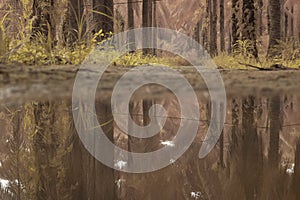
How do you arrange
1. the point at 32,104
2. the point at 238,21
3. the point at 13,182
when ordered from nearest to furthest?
the point at 13,182 → the point at 32,104 → the point at 238,21

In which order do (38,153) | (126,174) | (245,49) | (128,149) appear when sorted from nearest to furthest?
(126,174), (38,153), (128,149), (245,49)

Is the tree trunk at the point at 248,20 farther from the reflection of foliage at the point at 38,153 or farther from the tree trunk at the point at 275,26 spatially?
the reflection of foliage at the point at 38,153

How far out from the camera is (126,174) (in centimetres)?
222

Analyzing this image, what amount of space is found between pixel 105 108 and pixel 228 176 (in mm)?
1555

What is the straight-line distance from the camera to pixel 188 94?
3615 millimetres

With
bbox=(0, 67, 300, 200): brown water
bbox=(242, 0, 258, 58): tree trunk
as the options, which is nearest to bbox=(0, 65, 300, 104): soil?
bbox=(0, 67, 300, 200): brown water

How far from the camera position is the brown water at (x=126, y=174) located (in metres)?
1.96

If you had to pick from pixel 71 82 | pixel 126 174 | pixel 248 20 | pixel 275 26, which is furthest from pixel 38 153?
pixel 248 20

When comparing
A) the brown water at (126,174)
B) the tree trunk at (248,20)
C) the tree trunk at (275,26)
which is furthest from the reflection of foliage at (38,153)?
the tree trunk at (248,20)

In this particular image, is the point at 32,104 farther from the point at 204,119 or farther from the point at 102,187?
the point at 204,119

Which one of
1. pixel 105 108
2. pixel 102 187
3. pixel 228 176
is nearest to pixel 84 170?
pixel 102 187

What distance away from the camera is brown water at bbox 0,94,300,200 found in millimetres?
1964

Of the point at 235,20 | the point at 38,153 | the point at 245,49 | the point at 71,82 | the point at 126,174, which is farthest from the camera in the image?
the point at 235,20

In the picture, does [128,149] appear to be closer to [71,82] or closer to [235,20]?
[71,82]
